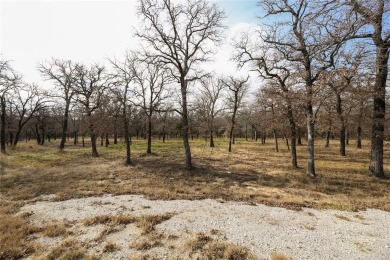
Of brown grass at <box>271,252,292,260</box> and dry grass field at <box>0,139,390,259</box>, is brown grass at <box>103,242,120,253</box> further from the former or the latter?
brown grass at <box>271,252,292,260</box>

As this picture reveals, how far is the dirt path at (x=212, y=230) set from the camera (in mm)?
5195

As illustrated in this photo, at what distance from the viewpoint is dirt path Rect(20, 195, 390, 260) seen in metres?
5.20

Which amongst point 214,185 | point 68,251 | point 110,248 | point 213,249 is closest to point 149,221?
point 110,248

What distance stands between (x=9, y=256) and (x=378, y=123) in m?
17.0

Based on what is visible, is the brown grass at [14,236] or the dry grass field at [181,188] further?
the dry grass field at [181,188]

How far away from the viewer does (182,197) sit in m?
9.76

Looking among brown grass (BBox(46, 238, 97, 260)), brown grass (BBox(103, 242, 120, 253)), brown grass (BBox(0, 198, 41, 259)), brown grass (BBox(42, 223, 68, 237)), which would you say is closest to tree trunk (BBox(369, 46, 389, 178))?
brown grass (BBox(103, 242, 120, 253))

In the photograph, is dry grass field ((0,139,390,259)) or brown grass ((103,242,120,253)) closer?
brown grass ((103,242,120,253))

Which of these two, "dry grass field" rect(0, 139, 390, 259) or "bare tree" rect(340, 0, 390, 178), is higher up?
"bare tree" rect(340, 0, 390, 178)

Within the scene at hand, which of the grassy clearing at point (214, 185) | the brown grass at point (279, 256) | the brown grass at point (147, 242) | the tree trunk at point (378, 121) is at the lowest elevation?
the grassy clearing at point (214, 185)

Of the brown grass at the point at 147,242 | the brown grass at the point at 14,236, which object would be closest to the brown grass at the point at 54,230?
the brown grass at the point at 14,236

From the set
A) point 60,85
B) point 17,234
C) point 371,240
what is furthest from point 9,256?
point 60,85

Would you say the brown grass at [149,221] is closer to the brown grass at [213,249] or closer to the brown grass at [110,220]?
the brown grass at [110,220]

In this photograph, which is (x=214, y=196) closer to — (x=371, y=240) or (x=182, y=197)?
(x=182, y=197)
